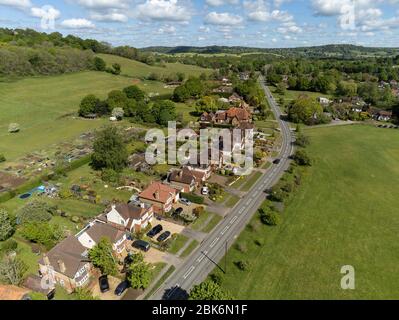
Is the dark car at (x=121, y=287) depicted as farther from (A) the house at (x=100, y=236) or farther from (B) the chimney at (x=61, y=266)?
(B) the chimney at (x=61, y=266)

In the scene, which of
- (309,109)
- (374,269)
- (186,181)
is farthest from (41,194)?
(309,109)

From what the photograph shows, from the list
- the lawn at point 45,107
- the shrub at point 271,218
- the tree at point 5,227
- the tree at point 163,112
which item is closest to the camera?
the tree at point 5,227

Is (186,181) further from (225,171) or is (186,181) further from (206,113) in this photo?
(206,113)

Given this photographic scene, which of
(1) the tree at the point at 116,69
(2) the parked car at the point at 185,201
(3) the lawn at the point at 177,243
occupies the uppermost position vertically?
(1) the tree at the point at 116,69

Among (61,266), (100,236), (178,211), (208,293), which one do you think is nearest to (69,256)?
(61,266)

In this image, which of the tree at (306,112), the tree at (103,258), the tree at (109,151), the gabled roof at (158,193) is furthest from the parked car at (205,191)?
the tree at (306,112)

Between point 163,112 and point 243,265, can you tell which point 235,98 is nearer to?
point 163,112

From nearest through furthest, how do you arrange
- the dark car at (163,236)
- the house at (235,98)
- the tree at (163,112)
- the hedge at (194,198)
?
the dark car at (163,236)
the hedge at (194,198)
the tree at (163,112)
the house at (235,98)
